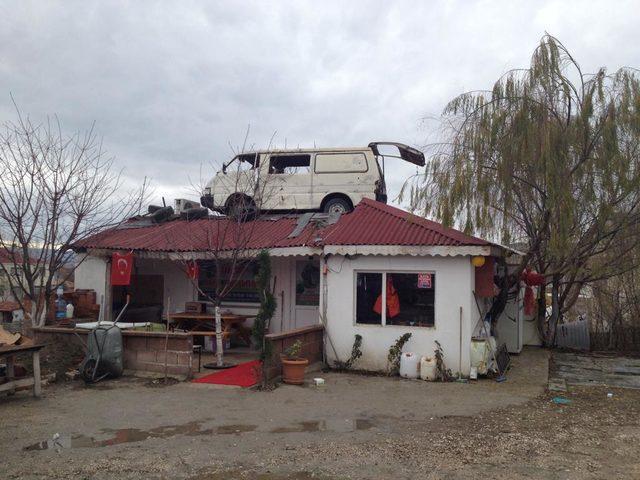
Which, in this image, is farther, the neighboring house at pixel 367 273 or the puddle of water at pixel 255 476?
the neighboring house at pixel 367 273

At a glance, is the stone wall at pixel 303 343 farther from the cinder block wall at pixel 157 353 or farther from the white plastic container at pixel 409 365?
the white plastic container at pixel 409 365

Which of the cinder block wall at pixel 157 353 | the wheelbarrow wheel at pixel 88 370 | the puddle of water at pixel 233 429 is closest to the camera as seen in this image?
the puddle of water at pixel 233 429

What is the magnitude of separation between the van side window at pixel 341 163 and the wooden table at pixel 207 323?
14.4 ft

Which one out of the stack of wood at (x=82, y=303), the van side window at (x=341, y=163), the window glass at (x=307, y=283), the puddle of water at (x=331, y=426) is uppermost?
the van side window at (x=341, y=163)

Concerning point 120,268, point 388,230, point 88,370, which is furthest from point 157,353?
point 388,230

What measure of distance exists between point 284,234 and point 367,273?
2520mm

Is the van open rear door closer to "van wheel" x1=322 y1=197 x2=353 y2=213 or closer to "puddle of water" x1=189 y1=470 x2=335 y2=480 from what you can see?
"van wheel" x1=322 y1=197 x2=353 y2=213

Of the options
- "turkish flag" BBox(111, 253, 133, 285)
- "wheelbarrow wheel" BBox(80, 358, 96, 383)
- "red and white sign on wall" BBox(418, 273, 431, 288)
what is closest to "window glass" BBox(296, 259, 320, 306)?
"red and white sign on wall" BBox(418, 273, 431, 288)

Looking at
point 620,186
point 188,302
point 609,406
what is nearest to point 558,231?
point 620,186

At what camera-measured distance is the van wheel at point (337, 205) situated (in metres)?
14.4

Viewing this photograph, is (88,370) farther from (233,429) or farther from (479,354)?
(479,354)

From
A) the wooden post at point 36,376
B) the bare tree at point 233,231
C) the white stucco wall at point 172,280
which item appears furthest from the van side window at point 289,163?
the wooden post at point 36,376

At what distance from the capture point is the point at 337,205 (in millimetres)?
14422

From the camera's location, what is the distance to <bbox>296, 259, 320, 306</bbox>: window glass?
13.6m
